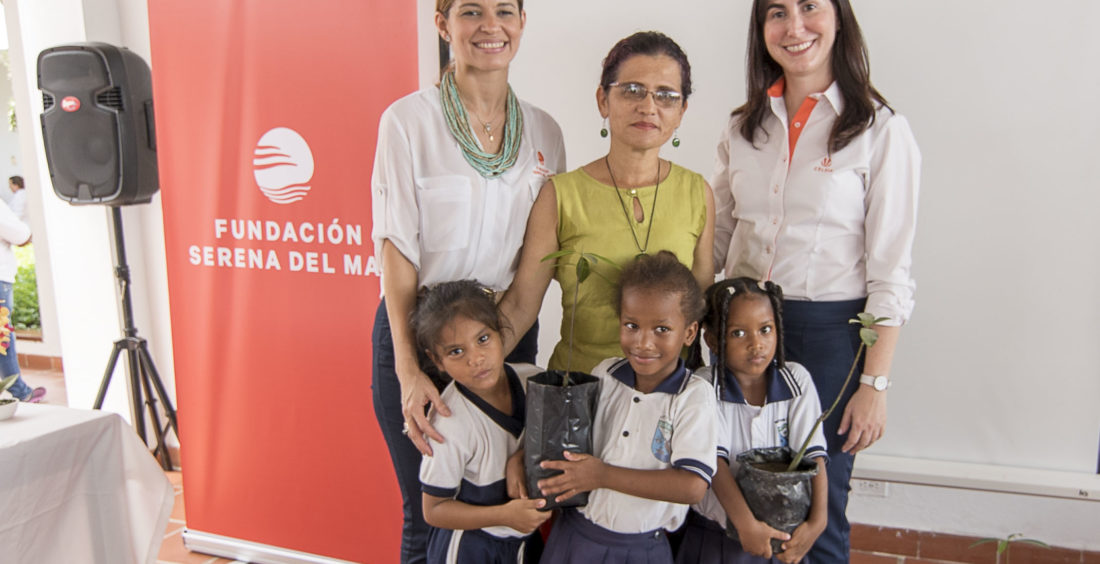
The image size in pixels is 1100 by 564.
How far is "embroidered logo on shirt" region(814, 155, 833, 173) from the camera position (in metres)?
1.54

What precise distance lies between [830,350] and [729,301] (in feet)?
1.02

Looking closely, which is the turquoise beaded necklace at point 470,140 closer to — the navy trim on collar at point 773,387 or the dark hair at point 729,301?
the dark hair at point 729,301

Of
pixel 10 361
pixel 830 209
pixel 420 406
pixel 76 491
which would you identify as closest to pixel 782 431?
pixel 830 209

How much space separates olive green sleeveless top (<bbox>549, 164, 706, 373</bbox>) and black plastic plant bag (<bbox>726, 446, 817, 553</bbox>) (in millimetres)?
394

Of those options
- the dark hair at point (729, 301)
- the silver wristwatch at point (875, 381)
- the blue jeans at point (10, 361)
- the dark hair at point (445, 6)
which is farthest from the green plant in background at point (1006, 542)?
the blue jeans at point (10, 361)

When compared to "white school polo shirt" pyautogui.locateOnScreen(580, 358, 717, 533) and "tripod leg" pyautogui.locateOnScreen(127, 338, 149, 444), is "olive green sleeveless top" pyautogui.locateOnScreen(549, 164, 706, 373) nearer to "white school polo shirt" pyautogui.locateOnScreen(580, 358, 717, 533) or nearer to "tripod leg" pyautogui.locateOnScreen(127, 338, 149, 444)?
"white school polo shirt" pyautogui.locateOnScreen(580, 358, 717, 533)

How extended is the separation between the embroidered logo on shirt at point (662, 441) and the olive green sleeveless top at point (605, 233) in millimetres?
252

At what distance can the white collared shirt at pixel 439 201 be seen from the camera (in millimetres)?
1590

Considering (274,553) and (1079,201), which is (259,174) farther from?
(1079,201)

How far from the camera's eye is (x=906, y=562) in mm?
2525

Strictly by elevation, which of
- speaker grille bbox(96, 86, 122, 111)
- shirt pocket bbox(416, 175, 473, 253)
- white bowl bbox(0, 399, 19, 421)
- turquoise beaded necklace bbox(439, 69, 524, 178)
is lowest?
white bowl bbox(0, 399, 19, 421)

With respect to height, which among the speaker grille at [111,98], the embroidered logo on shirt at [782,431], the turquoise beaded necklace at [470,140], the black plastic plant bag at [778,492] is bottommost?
the black plastic plant bag at [778,492]

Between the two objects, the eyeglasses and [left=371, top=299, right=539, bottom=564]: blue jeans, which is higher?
the eyeglasses

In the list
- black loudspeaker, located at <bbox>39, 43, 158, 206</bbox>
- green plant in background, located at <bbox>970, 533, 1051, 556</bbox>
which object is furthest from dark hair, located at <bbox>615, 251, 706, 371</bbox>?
black loudspeaker, located at <bbox>39, 43, 158, 206</bbox>
